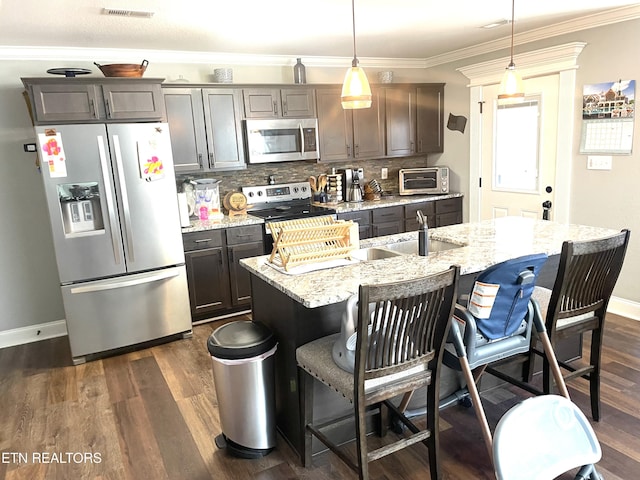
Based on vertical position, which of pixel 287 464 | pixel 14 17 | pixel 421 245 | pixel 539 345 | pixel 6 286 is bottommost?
pixel 287 464

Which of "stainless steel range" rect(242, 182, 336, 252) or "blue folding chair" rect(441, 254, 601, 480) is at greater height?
"stainless steel range" rect(242, 182, 336, 252)

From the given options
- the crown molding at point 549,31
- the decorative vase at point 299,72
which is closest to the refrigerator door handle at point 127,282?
the decorative vase at point 299,72

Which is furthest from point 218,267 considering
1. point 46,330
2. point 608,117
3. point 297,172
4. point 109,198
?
point 608,117

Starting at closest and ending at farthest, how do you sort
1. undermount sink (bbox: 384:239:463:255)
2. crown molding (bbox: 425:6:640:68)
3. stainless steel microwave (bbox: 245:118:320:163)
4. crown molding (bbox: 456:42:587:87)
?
undermount sink (bbox: 384:239:463:255) → crown molding (bbox: 425:6:640:68) → crown molding (bbox: 456:42:587:87) → stainless steel microwave (bbox: 245:118:320:163)

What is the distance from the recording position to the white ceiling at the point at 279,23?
3000 mm

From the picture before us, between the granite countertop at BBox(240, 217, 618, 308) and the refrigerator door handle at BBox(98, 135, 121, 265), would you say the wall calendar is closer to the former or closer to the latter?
the granite countertop at BBox(240, 217, 618, 308)

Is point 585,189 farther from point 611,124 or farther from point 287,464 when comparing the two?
point 287,464

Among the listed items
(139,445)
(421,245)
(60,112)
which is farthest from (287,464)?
(60,112)

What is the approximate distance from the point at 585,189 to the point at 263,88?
305 cm

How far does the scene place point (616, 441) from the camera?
93.1 inches

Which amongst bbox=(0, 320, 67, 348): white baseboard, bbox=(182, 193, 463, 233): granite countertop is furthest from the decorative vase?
bbox=(0, 320, 67, 348): white baseboard

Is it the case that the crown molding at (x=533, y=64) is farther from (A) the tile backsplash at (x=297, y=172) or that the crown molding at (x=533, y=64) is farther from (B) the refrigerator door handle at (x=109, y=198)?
(B) the refrigerator door handle at (x=109, y=198)

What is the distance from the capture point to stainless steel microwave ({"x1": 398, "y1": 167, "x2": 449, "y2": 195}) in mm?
5383

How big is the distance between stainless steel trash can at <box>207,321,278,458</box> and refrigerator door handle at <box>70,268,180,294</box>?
1.55 meters
